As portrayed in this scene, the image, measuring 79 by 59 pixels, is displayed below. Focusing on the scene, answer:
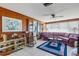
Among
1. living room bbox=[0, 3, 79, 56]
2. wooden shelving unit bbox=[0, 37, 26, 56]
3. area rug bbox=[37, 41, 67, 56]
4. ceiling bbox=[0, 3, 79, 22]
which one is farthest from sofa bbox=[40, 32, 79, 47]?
wooden shelving unit bbox=[0, 37, 26, 56]

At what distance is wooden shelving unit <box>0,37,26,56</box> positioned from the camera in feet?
5.79

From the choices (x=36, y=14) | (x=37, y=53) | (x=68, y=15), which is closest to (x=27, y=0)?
(x=36, y=14)

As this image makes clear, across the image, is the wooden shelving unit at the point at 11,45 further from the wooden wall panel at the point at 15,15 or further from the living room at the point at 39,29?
the wooden wall panel at the point at 15,15

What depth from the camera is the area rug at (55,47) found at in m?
1.85

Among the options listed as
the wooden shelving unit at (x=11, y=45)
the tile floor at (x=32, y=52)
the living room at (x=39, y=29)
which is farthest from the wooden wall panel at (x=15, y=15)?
the tile floor at (x=32, y=52)

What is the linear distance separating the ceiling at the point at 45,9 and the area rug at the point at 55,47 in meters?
0.57

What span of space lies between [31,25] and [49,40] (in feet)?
1.83

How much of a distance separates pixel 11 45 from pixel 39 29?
2.43 feet

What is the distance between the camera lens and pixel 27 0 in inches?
66.6

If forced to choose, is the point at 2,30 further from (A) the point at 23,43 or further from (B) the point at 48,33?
(B) the point at 48,33

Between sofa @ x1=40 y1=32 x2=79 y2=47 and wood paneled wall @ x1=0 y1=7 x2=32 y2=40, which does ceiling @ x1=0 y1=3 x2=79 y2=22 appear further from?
sofa @ x1=40 y1=32 x2=79 y2=47

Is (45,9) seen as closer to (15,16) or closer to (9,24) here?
(15,16)

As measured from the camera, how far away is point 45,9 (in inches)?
73.7

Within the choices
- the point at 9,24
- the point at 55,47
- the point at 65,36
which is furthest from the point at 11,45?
the point at 65,36
